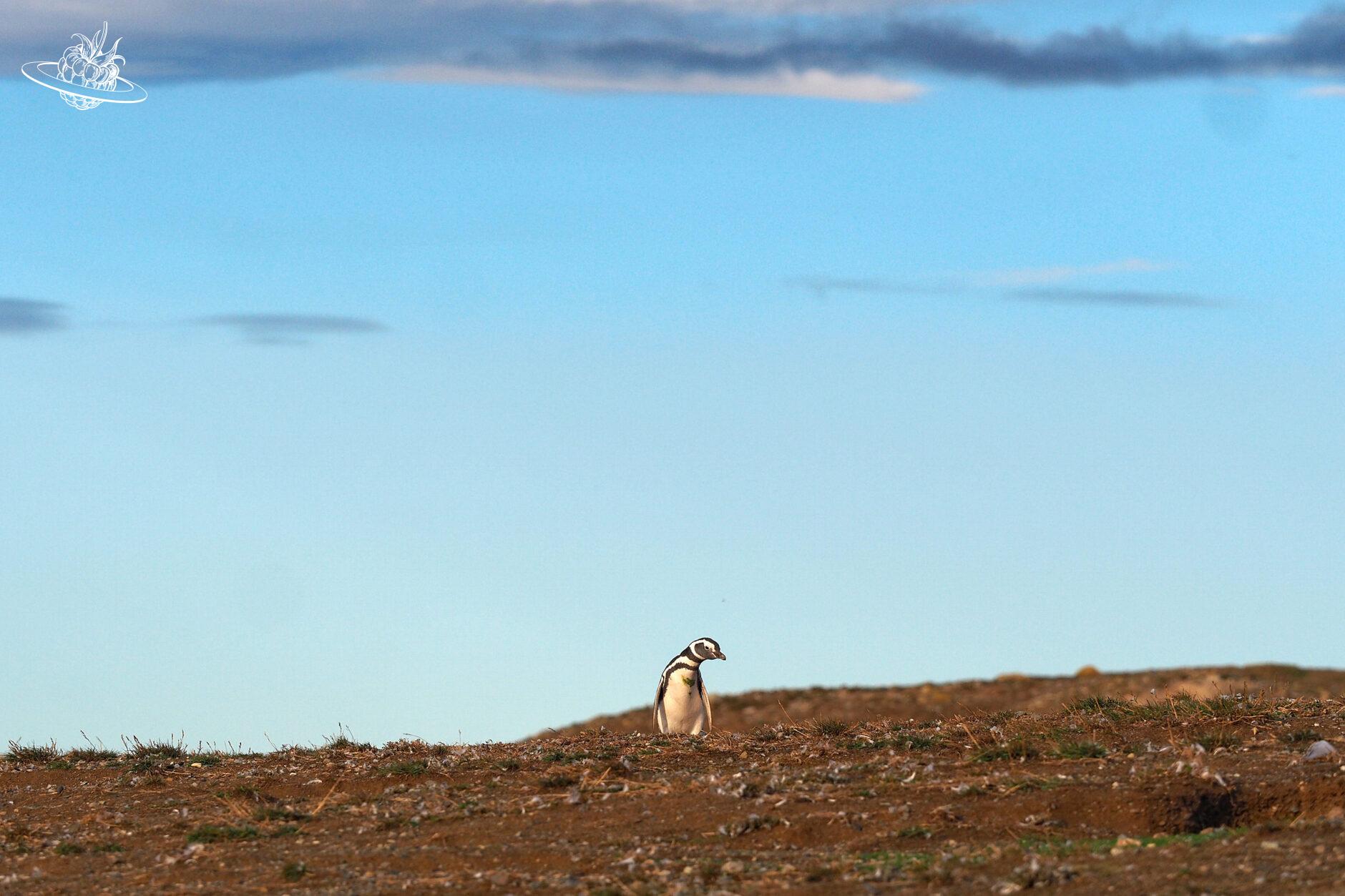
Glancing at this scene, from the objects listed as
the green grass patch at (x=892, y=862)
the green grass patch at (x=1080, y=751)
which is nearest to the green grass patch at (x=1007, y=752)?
the green grass patch at (x=1080, y=751)

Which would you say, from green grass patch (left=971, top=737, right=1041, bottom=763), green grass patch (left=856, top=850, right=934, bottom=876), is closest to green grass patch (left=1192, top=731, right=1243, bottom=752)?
green grass patch (left=971, top=737, right=1041, bottom=763)

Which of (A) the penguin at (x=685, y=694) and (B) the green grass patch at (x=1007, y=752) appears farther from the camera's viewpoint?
(A) the penguin at (x=685, y=694)

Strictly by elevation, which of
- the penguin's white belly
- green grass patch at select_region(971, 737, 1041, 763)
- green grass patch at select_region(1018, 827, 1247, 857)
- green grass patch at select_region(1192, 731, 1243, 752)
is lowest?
green grass patch at select_region(1018, 827, 1247, 857)

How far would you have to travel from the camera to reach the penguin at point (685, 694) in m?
19.1

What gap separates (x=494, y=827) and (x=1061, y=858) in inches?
166

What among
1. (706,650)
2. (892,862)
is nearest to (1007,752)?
(892,862)

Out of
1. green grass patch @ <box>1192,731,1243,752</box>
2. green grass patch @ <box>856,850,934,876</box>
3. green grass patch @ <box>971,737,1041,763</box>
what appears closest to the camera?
green grass patch @ <box>856,850,934,876</box>

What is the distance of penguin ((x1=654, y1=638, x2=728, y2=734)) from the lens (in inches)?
751

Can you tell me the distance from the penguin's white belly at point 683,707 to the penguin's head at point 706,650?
30cm

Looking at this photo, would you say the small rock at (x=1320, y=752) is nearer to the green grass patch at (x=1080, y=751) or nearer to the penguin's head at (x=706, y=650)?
the green grass patch at (x=1080, y=751)

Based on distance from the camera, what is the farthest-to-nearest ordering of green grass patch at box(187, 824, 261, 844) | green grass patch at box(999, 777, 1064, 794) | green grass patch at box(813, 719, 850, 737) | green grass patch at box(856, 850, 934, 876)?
green grass patch at box(813, 719, 850, 737) < green grass patch at box(187, 824, 261, 844) < green grass patch at box(999, 777, 1064, 794) < green grass patch at box(856, 850, 934, 876)

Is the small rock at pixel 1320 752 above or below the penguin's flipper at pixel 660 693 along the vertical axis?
below

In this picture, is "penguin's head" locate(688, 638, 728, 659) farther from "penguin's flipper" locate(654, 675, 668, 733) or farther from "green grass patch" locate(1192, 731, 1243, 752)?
"green grass patch" locate(1192, 731, 1243, 752)

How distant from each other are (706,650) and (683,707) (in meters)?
0.80
